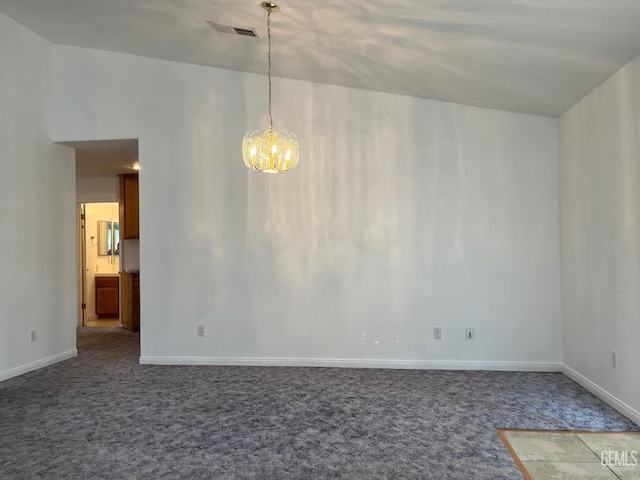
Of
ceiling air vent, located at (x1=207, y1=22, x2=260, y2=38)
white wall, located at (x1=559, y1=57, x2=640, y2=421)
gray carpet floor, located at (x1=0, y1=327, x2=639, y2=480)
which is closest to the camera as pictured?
gray carpet floor, located at (x1=0, y1=327, x2=639, y2=480)

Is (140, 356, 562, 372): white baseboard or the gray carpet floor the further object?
(140, 356, 562, 372): white baseboard

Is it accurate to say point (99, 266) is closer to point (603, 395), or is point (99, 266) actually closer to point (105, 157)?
point (105, 157)

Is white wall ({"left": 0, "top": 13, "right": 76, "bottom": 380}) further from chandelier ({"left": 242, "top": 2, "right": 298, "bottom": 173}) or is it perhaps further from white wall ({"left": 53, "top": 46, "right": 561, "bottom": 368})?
chandelier ({"left": 242, "top": 2, "right": 298, "bottom": 173})

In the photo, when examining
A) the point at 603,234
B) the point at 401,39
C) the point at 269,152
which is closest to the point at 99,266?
the point at 269,152

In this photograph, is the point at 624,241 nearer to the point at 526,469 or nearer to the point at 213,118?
the point at 526,469

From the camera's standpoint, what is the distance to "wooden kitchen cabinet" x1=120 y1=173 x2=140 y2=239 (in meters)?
7.04

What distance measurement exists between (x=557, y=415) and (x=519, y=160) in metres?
2.46

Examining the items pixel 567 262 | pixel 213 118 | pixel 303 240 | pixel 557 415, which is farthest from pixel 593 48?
pixel 213 118

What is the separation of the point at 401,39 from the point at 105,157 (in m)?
4.30

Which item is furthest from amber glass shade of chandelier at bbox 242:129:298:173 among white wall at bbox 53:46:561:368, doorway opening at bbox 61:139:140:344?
doorway opening at bbox 61:139:140:344

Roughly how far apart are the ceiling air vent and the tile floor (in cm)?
369

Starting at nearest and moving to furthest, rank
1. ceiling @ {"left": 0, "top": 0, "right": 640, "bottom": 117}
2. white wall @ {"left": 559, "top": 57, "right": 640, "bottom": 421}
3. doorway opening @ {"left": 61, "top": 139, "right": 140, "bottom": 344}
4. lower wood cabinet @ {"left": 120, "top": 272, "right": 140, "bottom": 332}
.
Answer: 1. ceiling @ {"left": 0, "top": 0, "right": 640, "bottom": 117}
2. white wall @ {"left": 559, "top": 57, "right": 640, "bottom": 421}
3. doorway opening @ {"left": 61, "top": 139, "right": 140, "bottom": 344}
4. lower wood cabinet @ {"left": 120, "top": 272, "right": 140, "bottom": 332}

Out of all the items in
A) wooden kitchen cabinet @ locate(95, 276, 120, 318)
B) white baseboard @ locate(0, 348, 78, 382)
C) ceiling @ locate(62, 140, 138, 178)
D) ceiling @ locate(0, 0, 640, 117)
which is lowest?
white baseboard @ locate(0, 348, 78, 382)

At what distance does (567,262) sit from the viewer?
4.26 m
